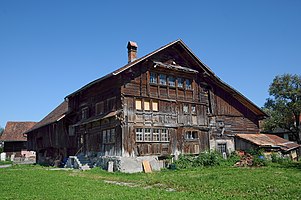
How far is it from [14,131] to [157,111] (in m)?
38.1

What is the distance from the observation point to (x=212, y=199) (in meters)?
9.85

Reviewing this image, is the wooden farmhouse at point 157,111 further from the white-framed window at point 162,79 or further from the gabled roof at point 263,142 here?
the gabled roof at point 263,142

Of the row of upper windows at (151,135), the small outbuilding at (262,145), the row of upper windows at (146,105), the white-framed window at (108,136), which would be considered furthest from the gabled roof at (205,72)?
the row of upper windows at (151,135)

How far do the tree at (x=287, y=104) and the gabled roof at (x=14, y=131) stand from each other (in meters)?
41.8

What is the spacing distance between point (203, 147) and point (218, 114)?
12.6 feet

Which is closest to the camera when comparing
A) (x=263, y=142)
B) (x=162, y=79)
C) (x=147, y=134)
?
(x=147, y=134)

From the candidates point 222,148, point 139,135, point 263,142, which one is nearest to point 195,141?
point 222,148

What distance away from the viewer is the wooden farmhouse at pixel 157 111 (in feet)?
71.6

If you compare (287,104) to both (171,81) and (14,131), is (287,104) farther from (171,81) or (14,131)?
(14,131)

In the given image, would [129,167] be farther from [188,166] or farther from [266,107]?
[266,107]

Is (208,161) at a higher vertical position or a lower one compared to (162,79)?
lower

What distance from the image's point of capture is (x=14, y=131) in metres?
52.0

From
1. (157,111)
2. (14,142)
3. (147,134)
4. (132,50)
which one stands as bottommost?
(14,142)

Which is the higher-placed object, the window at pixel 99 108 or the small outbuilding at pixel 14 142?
the window at pixel 99 108
